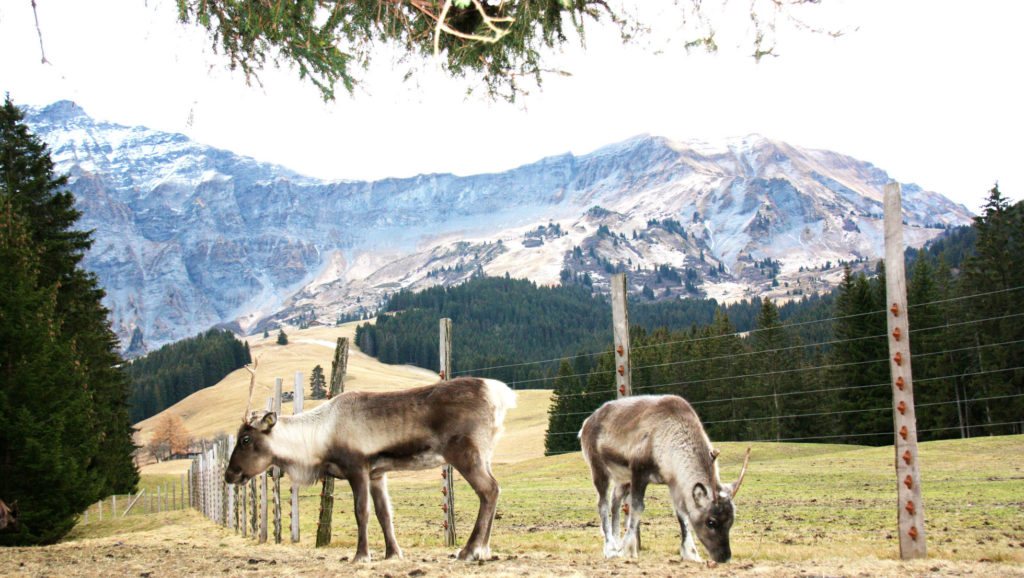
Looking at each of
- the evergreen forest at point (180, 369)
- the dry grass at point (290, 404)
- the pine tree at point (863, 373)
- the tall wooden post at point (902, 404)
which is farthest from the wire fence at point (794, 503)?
the evergreen forest at point (180, 369)

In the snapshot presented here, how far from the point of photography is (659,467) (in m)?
8.63

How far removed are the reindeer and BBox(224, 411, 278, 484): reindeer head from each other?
1 cm

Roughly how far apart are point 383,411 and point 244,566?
255 centimetres

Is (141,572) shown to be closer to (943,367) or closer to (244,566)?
(244,566)

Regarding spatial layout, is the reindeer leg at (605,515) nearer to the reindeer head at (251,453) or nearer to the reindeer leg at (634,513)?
the reindeer leg at (634,513)

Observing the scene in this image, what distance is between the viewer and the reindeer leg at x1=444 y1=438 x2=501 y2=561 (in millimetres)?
8695

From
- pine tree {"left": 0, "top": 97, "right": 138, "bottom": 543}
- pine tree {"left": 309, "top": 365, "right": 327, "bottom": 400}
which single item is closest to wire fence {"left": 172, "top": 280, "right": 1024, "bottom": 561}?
pine tree {"left": 0, "top": 97, "right": 138, "bottom": 543}

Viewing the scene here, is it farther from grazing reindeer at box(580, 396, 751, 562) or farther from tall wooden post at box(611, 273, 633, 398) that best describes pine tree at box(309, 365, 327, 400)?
grazing reindeer at box(580, 396, 751, 562)

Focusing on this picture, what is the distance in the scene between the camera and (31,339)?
A: 17.4m

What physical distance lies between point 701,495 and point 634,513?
1.02 m

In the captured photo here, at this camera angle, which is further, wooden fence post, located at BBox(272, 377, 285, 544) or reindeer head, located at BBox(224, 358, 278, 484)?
wooden fence post, located at BBox(272, 377, 285, 544)

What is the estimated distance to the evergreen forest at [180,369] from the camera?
165m

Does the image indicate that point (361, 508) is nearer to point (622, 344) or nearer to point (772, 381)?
point (622, 344)

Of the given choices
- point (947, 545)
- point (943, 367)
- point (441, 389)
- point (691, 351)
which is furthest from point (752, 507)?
point (691, 351)
